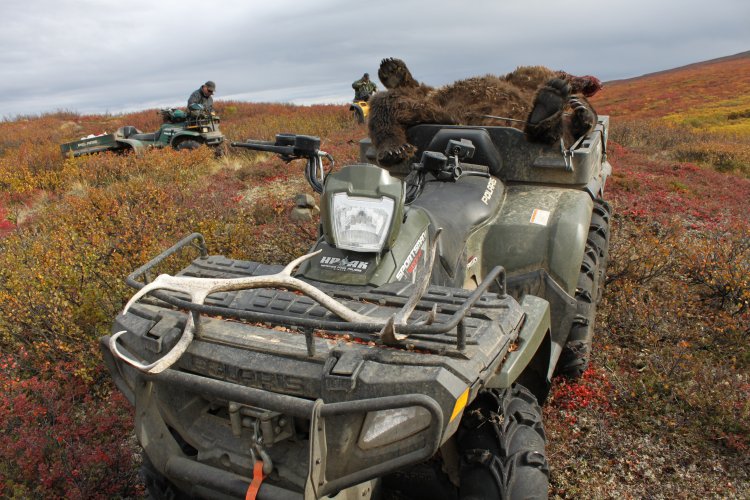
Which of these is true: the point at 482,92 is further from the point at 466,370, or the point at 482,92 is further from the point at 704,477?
the point at 466,370

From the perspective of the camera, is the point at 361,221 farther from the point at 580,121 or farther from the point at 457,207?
the point at 580,121

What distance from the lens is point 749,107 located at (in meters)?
24.5

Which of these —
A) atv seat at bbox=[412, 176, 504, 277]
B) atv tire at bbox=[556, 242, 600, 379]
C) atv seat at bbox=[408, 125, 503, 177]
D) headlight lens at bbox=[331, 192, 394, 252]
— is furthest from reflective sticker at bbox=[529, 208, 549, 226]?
headlight lens at bbox=[331, 192, 394, 252]

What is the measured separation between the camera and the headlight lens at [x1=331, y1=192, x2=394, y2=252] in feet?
9.62

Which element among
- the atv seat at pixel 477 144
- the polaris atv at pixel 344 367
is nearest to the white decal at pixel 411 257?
the polaris atv at pixel 344 367

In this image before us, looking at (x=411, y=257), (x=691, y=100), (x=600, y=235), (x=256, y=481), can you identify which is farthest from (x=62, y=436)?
(x=691, y=100)

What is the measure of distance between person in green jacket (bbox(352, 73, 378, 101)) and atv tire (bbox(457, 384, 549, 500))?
15458 mm

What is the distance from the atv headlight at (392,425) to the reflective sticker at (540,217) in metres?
2.36

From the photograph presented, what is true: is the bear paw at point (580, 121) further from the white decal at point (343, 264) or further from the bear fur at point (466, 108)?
the white decal at point (343, 264)

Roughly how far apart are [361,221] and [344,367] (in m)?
1.12

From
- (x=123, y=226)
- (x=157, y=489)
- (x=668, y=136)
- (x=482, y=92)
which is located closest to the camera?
(x=157, y=489)

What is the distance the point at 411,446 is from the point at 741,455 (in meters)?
2.32

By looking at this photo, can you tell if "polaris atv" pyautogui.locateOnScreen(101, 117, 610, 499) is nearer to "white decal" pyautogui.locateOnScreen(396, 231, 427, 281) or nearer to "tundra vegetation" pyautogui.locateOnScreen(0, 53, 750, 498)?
"white decal" pyautogui.locateOnScreen(396, 231, 427, 281)

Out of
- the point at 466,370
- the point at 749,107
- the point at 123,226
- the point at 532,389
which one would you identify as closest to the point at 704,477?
the point at 532,389
